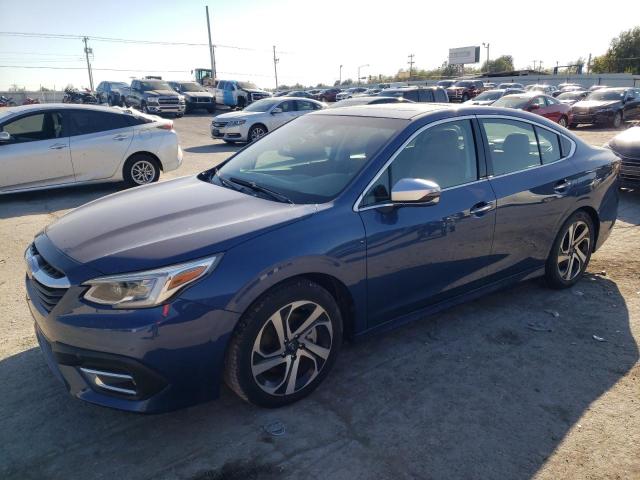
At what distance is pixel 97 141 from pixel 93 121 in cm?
38

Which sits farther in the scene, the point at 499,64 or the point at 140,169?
the point at 499,64

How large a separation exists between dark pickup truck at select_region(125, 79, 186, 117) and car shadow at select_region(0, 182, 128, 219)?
18968mm

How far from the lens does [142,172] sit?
920 cm

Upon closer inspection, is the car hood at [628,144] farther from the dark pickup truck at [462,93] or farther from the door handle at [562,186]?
the dark pickup truck at [462,93]

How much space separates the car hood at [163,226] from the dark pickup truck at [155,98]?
25.6 m

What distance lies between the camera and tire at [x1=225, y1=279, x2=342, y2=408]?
2.67m

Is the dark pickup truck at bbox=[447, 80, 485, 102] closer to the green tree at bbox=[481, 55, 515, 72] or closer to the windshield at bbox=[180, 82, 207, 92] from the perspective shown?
the windshield at bbox=[180, 82, 207, 92]

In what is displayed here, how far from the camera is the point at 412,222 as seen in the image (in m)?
3.25

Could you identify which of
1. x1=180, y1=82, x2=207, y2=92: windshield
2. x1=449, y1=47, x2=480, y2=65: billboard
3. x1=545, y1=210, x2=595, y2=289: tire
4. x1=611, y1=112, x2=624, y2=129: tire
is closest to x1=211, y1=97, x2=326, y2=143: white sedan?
x1=545, y1=210, x2=595, y2=289: tire

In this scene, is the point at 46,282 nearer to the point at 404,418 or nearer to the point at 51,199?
the point at 404,418

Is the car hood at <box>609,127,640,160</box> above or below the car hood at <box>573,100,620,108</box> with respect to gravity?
below

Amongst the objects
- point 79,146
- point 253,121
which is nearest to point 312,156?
point 79,146

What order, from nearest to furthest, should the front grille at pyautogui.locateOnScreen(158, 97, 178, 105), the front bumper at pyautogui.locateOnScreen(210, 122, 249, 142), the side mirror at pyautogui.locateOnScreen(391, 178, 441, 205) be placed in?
the side mirror at pyautogui.locateOnScreen(391, 178, 441, 205)
the front bumper at pyautogui.locateOnScreen(210, 122, 249, 142)
the front grille at pyautogui.locateOnScreen(158, 97, 178, 105)

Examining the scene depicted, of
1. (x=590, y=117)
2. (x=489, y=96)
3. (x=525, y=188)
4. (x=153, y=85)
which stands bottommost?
(x=590, y=117)
